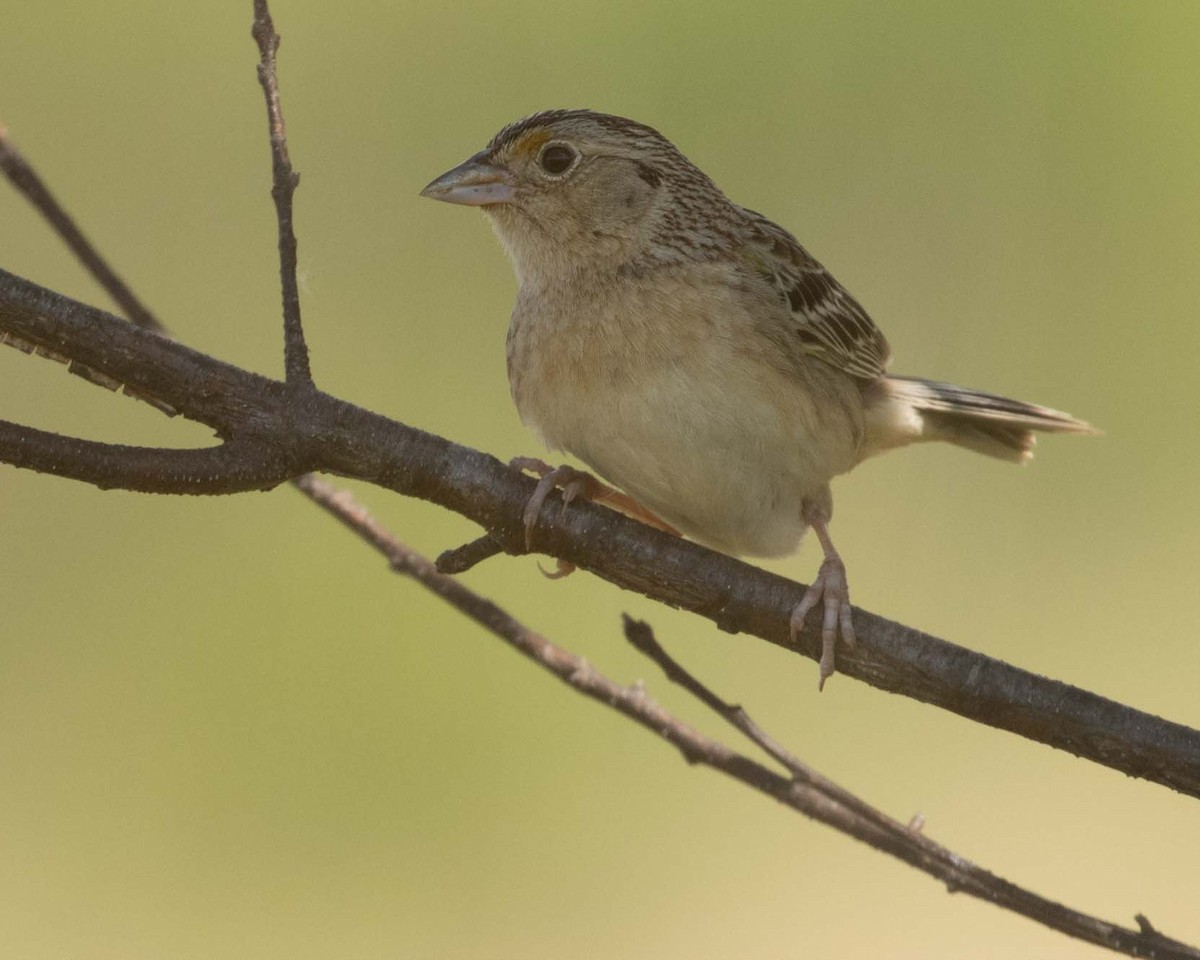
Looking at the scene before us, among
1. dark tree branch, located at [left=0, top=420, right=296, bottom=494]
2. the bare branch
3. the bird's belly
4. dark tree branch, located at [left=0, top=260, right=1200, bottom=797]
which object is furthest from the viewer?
the bird's belly

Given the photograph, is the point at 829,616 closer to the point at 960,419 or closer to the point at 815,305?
the point at 815,305

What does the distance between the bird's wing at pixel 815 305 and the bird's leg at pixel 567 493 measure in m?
0.47

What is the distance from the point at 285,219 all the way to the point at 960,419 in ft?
7.01

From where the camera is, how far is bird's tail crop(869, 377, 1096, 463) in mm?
3750

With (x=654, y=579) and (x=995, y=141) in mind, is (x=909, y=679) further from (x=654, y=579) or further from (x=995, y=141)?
(x=995, y=141)

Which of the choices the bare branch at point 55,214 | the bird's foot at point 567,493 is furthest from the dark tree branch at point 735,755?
the bare branch at point 55,214

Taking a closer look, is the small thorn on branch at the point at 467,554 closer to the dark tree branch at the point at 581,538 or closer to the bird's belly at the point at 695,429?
the dark tree branch at the point at 581,538

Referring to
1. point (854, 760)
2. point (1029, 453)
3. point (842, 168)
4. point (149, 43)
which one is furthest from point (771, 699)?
point (149, 43)

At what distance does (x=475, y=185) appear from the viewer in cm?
344

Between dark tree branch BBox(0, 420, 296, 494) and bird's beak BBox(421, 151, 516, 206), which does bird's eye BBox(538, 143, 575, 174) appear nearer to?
bird's beak BBox(421, 151, 516, 206)

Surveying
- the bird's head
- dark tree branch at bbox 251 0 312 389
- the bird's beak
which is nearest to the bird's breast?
the bird's head

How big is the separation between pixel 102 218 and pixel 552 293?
8.65ft

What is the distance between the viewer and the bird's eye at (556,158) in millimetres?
3518

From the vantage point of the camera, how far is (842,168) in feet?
18.4
